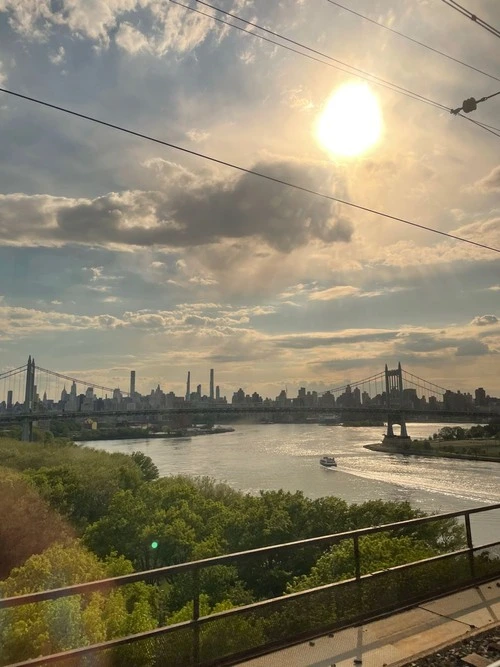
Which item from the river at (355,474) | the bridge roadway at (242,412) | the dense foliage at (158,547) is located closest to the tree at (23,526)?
the dense foliage at (158,547)

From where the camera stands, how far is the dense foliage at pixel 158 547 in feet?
33.5

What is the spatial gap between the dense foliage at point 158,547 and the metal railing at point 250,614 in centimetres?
4

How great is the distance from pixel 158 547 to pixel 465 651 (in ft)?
75.3

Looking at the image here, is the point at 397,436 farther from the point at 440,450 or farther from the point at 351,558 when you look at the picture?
the point at 351,558

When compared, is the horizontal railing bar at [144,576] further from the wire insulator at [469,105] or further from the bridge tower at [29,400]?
the bridge tower at [29,400]

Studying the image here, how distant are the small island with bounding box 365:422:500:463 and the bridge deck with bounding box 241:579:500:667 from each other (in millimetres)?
68126

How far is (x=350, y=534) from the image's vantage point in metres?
4.70

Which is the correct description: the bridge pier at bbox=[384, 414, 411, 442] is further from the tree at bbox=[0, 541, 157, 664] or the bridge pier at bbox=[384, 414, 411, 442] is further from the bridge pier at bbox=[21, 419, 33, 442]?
the tree at bbox=[0, 541, 157, 664]

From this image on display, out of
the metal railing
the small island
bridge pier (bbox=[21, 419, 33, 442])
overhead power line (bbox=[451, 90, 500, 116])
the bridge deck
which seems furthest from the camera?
the small island

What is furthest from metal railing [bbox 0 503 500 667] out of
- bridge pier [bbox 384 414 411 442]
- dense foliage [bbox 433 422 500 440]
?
dense foliage [bbox 433 422 500 440]

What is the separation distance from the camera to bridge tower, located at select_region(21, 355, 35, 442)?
66.2 metres

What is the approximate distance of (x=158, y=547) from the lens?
2448 cm

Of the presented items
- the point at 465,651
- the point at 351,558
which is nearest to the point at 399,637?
the point at 465,651

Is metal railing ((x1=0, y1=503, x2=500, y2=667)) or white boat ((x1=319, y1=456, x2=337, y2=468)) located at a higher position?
metal railing ((x1=0, y1=503, x2=500, y2=667))
